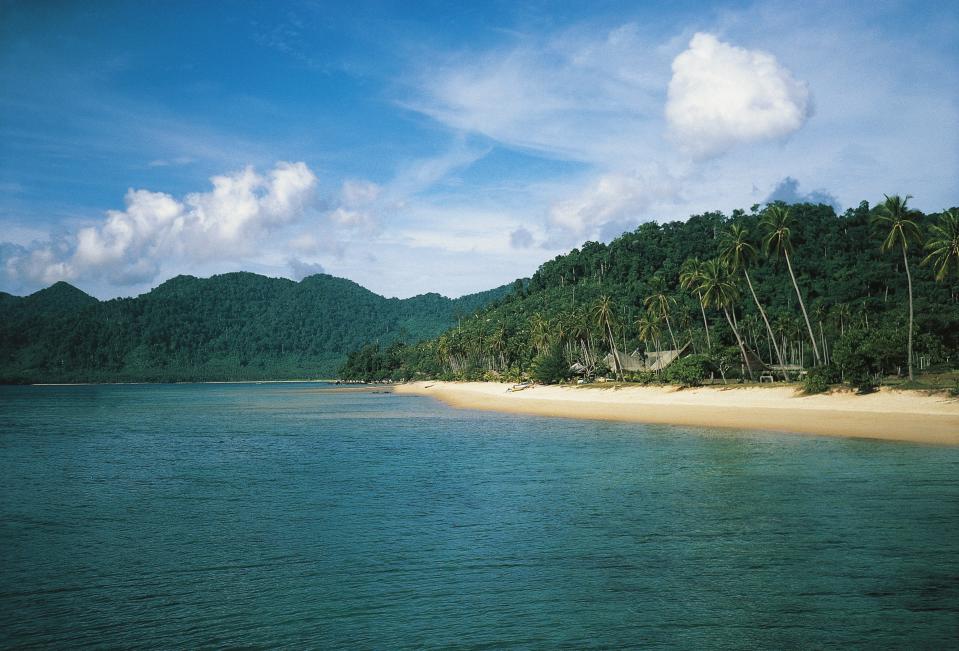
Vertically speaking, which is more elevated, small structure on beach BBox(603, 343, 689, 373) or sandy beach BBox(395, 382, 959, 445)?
small structure on beach BBox(603, 343, 689, 373)

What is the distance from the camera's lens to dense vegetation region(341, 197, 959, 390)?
52.2 m

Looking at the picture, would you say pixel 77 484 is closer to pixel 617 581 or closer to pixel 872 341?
pixel 617 581

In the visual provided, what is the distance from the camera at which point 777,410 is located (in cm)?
4647

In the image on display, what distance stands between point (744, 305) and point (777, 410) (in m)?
75.9

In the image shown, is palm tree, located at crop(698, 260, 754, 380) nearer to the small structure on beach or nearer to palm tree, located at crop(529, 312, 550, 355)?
the small structure on beach

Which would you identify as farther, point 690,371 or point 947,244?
point 690,371

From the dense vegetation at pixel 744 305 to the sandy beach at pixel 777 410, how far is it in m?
2.91

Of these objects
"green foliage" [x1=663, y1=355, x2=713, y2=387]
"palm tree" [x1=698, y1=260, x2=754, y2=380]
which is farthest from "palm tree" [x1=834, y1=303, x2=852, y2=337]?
"green foliage" [x1=663, y1=355, x2=713, y2=387]

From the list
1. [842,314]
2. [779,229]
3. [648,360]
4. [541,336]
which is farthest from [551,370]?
[779,229]

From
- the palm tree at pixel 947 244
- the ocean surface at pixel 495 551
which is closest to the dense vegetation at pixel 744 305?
the palm tree at pixel 947 244

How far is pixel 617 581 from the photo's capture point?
484 inches

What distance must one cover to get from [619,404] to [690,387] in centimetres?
787

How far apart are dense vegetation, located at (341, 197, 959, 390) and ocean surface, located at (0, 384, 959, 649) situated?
2853 centimetres

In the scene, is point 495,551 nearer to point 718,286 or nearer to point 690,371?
point 690,371
